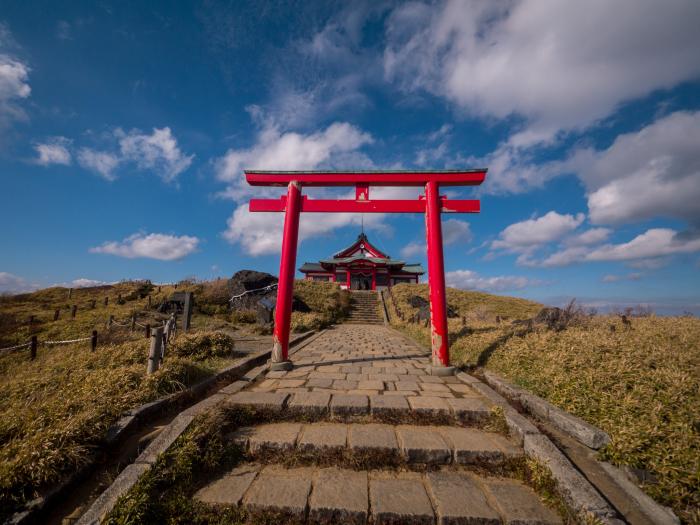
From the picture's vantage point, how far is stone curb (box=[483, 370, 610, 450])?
103 inches

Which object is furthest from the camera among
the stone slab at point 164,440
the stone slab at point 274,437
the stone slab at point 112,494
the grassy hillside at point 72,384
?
the stone slab at point 274,437

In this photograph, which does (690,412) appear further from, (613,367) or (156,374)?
(156,374)

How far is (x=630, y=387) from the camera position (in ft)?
10.8

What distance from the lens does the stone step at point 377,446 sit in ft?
8.36

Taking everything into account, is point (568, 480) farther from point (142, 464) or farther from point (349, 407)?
point (142, 464)

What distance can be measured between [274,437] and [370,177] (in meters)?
5.08

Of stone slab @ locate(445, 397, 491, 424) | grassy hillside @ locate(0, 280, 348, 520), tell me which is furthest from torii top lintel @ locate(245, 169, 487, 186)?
stone slab @ locate(445, 397, 491, 424)

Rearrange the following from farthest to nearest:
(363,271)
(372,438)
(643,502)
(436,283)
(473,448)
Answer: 1. (363,271)
2. (436,283)
3. (372,438)
4. (473,448)
5. (643,502)

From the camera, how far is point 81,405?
3.13 metres

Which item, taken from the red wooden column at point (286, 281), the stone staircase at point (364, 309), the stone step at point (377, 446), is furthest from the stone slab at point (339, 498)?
the stone staircase at point (364, 309)

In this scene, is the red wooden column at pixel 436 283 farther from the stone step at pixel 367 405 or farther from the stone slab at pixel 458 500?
the stone slab at pixel 458 500

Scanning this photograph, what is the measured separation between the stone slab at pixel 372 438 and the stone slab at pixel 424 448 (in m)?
0.09

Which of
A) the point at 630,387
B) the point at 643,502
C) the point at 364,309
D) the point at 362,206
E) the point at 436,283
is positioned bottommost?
the point at 643,502

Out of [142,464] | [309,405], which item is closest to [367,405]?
[309,405]
